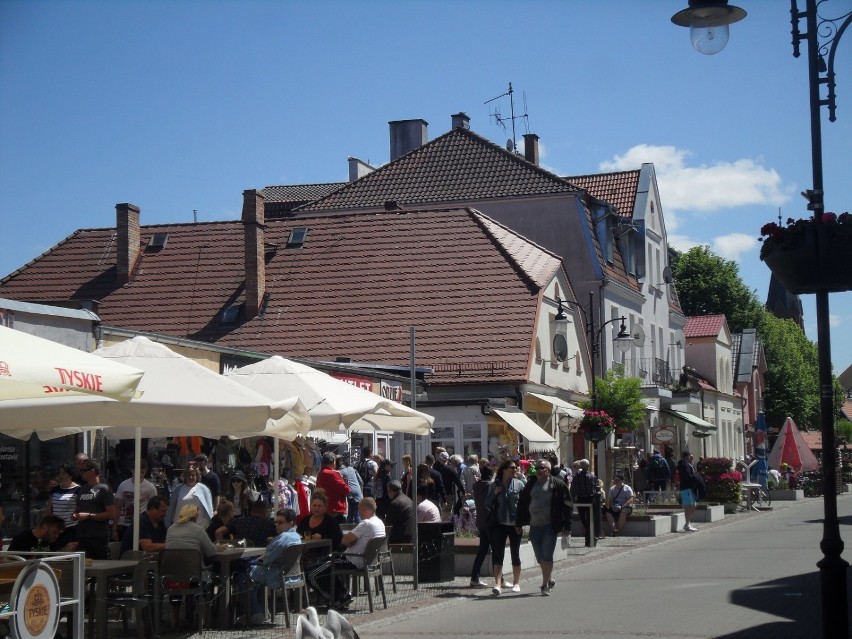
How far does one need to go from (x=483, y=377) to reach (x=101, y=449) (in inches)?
610

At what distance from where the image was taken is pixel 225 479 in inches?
904

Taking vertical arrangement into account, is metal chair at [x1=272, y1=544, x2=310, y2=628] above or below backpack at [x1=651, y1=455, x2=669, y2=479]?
below

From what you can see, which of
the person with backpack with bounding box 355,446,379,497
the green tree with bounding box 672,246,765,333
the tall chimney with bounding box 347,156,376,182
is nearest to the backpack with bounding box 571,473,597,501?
the person with backpack with bounding box 355,446,379,497

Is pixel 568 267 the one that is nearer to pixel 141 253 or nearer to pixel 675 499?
pixel 675 499

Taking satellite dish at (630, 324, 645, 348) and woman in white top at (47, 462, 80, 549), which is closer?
woman in white top at (47, 462, 80, 549)

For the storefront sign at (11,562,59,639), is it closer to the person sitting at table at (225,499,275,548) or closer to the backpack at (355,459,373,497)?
the person sitting at table at (225,499,275,548)

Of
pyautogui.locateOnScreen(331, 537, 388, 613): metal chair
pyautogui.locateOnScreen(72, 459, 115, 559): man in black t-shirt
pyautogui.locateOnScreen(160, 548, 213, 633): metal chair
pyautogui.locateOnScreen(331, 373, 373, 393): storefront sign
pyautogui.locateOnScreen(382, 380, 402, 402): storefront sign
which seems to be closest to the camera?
pyautogui.locateOnScreen(160, 548, 213, 633): metal chair

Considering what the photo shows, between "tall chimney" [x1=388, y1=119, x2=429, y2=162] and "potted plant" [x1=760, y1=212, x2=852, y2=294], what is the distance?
4559 centimetres

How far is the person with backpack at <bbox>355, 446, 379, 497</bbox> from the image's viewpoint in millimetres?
25116

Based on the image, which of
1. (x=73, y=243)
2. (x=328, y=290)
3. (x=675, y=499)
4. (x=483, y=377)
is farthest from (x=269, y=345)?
(x=675, y=499)

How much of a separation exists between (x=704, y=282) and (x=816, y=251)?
6606 cm

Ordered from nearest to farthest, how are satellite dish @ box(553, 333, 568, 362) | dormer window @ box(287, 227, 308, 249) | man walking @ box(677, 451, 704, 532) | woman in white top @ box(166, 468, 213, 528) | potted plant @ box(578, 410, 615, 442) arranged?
1. woman in white top @ box(166, 468, 213, 528)
2. man walking @ box(677, 451, 704, 532)
3. potted plant @ box(578, 410, 615, 442)
4. satellite dish @ box(553, 333, 568, 362)
5. dormer window @ box(287, 227, 308, 249)

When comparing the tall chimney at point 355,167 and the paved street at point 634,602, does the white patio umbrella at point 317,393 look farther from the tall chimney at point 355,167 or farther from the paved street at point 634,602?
the tall chimney at point 355,167

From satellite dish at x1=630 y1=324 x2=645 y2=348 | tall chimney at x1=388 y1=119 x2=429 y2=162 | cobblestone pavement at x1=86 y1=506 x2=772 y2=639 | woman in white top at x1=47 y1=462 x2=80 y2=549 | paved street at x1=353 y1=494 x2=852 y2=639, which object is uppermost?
tall chimney at x1=388 y1=119 x2=429 y2=162
